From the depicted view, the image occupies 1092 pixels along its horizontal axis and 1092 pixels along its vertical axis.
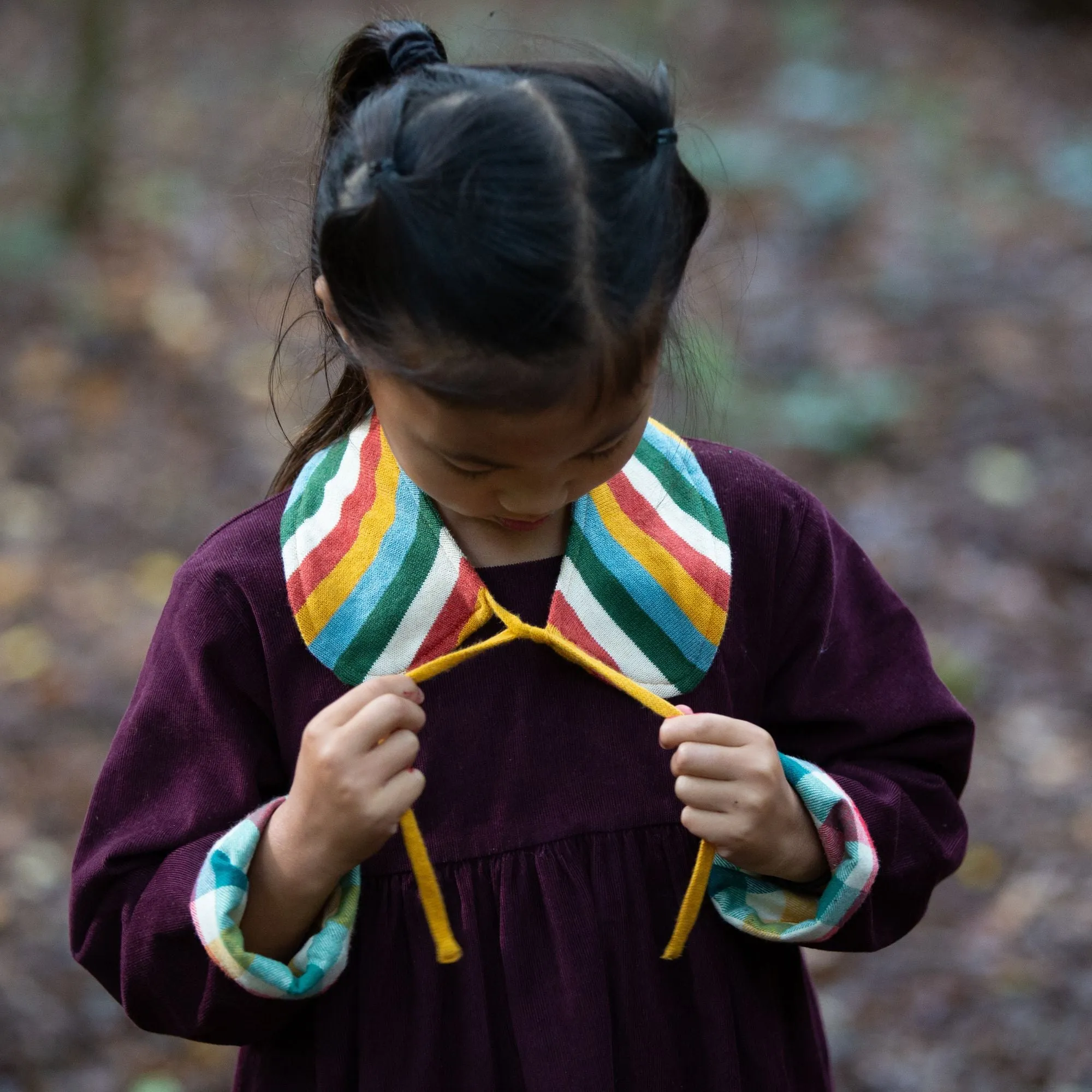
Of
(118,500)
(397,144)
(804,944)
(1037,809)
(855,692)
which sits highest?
(397,144)

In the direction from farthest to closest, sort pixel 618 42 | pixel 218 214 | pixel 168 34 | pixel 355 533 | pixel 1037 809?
1. pixel 168 34
2. pixel 618 42
3. pixel 218 214
4. pixel 1037 809
5. pixel 355 533

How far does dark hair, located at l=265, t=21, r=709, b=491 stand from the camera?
1.31 m

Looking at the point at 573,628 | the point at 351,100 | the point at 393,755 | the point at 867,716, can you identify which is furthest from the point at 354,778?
the point at 351,100

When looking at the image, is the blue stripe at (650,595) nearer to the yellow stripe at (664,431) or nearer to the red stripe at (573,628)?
the red stripe at (573,628)

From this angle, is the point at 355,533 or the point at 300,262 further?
the point at 300,262

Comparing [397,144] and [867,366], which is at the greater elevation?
[397,144]

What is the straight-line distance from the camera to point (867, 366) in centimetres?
548

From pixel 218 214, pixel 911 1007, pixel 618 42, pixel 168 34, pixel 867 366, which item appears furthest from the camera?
pixel 168 34

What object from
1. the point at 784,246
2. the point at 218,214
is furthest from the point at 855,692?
the point at 218,214

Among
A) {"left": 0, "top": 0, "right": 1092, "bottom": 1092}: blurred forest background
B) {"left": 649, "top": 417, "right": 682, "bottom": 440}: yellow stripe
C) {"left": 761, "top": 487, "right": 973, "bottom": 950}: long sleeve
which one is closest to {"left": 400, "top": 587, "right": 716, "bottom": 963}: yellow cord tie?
{"left": 761, "top": 487, "right": 973, "bottom": 950}: long sleeve

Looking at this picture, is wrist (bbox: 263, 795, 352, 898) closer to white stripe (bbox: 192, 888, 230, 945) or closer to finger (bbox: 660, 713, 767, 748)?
white stripe (bbox: 192, 888, 230, 945)

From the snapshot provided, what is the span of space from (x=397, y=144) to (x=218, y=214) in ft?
18.8

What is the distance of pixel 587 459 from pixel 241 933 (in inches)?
25.3

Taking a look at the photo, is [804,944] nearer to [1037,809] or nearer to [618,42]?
[1037,809]
